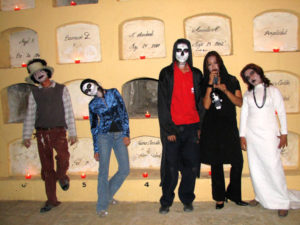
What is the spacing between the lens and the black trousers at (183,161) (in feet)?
7.68

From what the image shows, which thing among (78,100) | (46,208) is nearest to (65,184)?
(46,208)

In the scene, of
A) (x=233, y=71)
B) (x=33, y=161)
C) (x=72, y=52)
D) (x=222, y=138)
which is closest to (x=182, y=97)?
(x=222, y=138)

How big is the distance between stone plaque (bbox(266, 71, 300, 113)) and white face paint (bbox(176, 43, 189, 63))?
100cm

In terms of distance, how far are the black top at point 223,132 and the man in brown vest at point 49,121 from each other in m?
1.40

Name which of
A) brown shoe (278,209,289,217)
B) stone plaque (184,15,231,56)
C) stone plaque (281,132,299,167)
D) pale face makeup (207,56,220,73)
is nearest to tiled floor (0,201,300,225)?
brown shoe (278,209,289,217)

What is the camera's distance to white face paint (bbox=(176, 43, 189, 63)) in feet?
7.61

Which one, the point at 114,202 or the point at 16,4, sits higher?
the point at 16,4

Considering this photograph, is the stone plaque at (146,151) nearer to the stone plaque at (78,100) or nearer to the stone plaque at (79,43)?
the stone plaque at (78,100)

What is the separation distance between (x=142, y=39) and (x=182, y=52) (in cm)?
71

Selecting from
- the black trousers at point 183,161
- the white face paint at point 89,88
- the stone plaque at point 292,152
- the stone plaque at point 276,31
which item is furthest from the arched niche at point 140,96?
the stone plaque at point 292,152

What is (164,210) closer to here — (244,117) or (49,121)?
(244,117)

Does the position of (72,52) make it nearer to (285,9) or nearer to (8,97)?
(8,97)

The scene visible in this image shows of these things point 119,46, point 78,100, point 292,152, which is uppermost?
point 119,46

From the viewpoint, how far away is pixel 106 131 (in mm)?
2441
